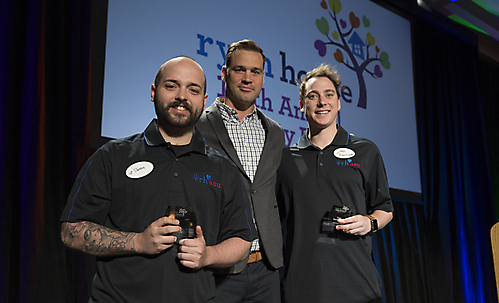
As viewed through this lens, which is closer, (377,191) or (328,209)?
(328,209)

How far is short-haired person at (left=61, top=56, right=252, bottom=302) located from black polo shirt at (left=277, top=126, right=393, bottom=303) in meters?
0.38

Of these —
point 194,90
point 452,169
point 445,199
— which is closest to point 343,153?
point 194,90

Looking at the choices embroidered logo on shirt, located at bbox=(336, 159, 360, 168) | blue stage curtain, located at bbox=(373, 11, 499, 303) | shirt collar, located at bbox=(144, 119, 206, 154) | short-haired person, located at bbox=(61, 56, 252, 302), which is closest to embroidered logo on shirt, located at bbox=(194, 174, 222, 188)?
short-haired person, located at bbox=(61, 56, 252, 302)

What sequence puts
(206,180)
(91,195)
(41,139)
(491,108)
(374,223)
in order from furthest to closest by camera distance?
(491,108) → (41,139) → (374,223) → (206,180) → (91,195)

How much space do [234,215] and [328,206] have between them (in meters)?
0.51

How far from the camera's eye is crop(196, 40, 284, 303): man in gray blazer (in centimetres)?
171

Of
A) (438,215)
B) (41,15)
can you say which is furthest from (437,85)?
(41,15)

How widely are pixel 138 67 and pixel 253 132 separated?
1.11 m

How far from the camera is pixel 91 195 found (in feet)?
4.09

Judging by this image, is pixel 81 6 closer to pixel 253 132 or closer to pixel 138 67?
pixel 138 67

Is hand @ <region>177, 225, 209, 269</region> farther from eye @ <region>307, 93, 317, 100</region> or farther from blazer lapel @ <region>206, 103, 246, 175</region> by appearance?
eye @ <region>307, 93, 317, 100</region>

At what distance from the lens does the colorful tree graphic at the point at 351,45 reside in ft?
13.3

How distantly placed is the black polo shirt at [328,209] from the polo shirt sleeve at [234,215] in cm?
36

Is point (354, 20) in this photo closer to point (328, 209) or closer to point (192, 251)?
point (328, 209)
